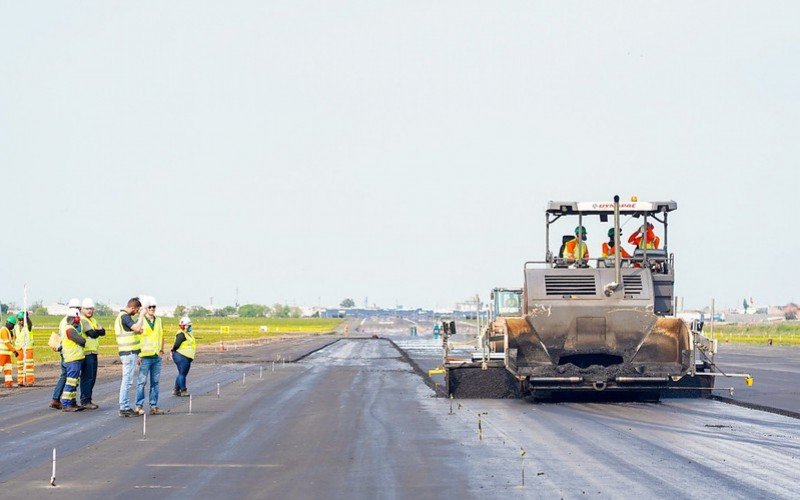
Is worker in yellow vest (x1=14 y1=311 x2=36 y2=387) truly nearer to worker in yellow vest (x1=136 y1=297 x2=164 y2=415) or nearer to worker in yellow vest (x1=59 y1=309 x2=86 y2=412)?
worker in yellow vest (x1=59 y1=309 x2=86 y2=412)

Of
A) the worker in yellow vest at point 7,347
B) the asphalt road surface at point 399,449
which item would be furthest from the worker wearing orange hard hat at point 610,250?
the worker in yellow vest at point 7,347

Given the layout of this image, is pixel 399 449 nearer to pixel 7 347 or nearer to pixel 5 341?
pixel 5 341

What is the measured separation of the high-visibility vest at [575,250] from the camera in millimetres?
21625

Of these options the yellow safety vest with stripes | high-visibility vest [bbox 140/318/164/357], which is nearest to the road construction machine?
high-visibility vest [bbox 140/318/164/357]

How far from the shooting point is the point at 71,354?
19969mm

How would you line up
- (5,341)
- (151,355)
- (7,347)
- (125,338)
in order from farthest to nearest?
(7,347) → (5,341) → (151,355) → (125,338)

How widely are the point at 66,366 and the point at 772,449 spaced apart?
12368 millimetres

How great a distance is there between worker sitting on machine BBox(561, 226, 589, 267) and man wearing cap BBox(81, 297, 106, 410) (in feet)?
29.4

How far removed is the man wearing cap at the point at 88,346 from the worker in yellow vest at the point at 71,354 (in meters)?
0.16

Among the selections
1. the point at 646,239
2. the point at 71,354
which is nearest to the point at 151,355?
the point at 71,354

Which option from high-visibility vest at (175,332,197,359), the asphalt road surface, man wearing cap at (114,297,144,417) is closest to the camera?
the asphalt road surface

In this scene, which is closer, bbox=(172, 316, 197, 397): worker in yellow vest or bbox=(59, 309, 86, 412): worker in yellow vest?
bbox=(59, 309, 86, 412): worker in yellow vest

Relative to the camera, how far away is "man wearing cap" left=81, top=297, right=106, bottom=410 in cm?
1997

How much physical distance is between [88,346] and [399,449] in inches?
334
